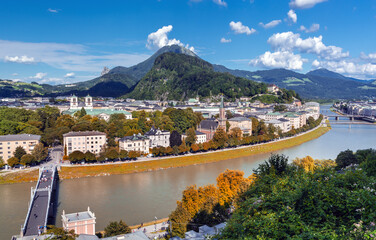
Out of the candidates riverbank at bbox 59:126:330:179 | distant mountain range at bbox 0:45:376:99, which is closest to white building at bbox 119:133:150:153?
riverbank at bbox 59:126:330:179

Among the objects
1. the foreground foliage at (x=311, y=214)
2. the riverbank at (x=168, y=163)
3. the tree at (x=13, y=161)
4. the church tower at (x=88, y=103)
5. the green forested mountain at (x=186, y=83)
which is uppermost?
the green forested mountain at (x=186, y=83)

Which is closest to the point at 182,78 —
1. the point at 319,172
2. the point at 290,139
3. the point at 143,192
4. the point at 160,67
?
the point at 160,67

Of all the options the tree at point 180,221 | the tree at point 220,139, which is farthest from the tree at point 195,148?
the tree at point 180,221

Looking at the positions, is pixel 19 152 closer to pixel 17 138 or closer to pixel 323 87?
pixel 17 138

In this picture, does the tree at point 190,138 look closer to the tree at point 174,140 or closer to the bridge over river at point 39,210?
the tree at point 174,140

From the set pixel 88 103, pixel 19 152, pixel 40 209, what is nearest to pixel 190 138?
pixel 19 152

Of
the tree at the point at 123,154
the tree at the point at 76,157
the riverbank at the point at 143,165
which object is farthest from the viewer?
the tree at the point at 123,154

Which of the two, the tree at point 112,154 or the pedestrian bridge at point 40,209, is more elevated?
the tree at point 112,154
